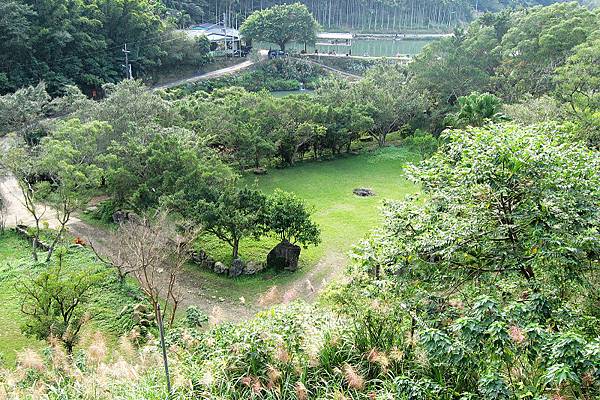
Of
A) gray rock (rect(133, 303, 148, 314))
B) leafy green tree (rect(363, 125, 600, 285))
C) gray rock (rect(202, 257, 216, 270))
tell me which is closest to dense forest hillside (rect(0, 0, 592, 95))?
gray rock (rect(202, 257, 216, 270))

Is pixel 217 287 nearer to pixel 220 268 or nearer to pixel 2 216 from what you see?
pixel 220 268

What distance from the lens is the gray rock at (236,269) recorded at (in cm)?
1852

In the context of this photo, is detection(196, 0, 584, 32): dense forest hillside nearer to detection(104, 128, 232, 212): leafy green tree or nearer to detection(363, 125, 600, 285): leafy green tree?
detection(104, 128, 232, 212): leafy green tree

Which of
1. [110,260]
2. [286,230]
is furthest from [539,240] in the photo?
[110,260]

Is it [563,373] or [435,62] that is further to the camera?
[435,62]

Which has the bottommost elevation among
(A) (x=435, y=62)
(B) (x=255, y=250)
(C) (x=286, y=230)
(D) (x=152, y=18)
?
(B) (x=255, y=250)

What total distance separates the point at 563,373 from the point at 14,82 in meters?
44.3

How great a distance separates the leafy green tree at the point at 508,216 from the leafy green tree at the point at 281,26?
5545 cm

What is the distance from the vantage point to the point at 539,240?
722 centimetres

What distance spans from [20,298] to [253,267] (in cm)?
757

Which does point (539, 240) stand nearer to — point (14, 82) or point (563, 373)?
point (563, 373)

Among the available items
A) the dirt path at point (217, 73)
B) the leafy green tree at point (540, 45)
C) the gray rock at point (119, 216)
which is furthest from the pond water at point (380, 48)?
the gray rock at point (119, 216)

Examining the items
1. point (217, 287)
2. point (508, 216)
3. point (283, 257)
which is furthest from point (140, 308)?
point (508, 216)

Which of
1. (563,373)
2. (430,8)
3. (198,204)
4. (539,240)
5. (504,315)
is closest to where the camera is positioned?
(563,373)
